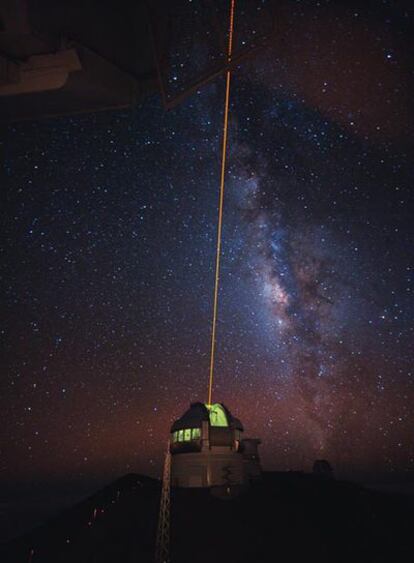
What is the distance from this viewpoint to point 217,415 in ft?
98.6

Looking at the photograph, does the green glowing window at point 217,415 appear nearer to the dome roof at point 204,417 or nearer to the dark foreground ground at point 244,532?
the dome roof at point 204,417

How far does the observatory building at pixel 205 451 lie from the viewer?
89.2 ft

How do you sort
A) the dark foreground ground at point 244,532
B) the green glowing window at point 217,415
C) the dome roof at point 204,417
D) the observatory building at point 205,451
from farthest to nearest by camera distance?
the dark foreground ground at point 244,532 < the green glowing window at point 217,415 < the dome roof at point 204,417 < the observatory building at point 205,451

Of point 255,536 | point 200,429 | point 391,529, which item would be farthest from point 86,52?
point 391,529

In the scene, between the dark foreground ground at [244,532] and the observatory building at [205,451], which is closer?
the observatory building at [205,451]

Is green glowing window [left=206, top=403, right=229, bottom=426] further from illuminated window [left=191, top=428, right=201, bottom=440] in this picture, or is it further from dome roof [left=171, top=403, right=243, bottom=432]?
illuminated window [left=191, top=428, right=201, bottom=440]

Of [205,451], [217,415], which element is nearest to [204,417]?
[217,415]

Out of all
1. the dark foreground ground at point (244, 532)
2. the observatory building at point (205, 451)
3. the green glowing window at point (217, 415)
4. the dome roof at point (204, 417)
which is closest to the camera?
the observatory building at point (205, 451)

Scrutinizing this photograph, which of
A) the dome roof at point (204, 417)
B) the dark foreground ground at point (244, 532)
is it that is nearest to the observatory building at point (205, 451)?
the dome roof at point (204, 417)

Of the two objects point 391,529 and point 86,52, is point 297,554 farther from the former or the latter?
point 86,52

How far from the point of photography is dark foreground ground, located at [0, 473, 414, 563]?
1177 inches

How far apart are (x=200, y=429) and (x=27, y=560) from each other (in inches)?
1023

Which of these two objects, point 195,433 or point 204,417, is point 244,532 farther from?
point 204,417

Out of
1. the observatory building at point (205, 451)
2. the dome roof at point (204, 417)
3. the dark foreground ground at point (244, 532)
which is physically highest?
the dome roof at point (204, 417)
